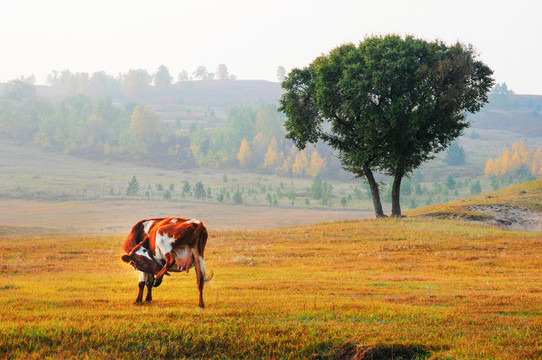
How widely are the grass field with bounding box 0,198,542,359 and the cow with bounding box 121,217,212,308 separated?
95cm

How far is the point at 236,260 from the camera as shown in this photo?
24.9 metres

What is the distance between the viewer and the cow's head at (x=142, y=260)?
479 inches

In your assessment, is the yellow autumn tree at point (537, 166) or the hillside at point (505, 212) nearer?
the hillside at point (505, 212)

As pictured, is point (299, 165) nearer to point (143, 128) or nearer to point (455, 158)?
point (143, 128)

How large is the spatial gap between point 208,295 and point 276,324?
4.06m

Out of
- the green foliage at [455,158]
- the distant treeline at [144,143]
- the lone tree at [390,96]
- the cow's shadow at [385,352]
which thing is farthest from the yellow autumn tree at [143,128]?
the cow's shadow at [385,352]

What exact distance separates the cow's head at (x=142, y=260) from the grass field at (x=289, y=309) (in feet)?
3.24

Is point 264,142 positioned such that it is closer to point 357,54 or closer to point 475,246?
point 357,54

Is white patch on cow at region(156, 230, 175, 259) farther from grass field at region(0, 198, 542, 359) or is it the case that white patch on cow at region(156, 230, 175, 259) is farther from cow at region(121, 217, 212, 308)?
grass field at region(0, 198, 542, 359)

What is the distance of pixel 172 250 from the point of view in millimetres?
11805

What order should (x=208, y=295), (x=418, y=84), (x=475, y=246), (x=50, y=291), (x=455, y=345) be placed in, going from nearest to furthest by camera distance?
(x=455, y=345) < (x=208, y=295) < (x=50, y=291) < (x=475, y=246) < (x=418, y=84)

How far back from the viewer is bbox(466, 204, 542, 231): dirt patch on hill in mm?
45438

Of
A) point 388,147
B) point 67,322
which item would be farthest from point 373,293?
point 388,147

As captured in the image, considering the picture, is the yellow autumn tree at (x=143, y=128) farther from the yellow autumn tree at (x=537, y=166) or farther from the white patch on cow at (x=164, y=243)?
the white patch on cow at (x=164, y=243)
